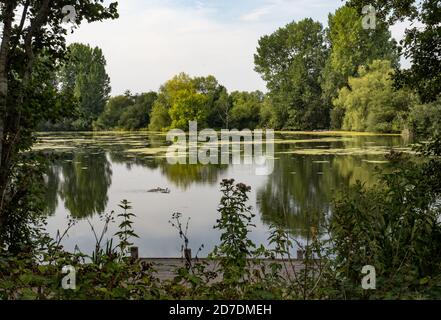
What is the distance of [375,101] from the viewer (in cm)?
5300

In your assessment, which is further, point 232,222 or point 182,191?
point 182,191

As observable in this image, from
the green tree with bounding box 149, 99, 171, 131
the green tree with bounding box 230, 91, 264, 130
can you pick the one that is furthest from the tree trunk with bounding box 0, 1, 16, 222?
the green tree with bounding box 149, 99, 171, 131

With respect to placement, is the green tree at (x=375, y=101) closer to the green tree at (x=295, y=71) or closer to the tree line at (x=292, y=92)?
the tree line at (x=292, y=92)

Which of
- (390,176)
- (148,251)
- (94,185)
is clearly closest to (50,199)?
(94,185)

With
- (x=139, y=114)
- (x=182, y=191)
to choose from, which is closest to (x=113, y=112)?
(x=139, y=114)

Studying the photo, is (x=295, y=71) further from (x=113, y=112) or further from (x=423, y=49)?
(x=423, y=49)

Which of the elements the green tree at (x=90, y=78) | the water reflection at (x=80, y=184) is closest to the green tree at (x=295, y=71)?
the green tree at (x=90, y=78)

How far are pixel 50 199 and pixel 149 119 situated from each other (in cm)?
6408

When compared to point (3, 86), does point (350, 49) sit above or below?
above

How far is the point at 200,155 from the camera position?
124ft

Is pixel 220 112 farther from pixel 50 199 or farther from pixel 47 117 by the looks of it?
pixel 47 117

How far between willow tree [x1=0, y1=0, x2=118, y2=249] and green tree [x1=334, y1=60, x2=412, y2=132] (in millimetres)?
46989

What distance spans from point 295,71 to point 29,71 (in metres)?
66.3

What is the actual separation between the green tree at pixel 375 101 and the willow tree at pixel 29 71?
47.0m
